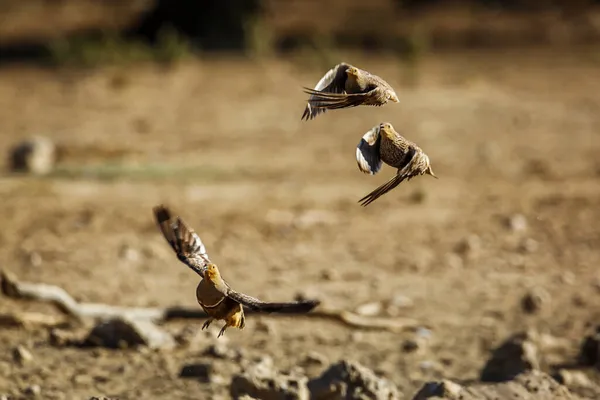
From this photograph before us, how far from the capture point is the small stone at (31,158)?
811 centimetres

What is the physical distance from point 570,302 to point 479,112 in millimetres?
4986

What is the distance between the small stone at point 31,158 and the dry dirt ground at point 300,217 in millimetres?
184

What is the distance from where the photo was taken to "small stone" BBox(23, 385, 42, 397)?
4.16 m

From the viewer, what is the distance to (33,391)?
4164 millimetres

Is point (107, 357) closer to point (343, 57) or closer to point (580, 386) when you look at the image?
point (580, 386)

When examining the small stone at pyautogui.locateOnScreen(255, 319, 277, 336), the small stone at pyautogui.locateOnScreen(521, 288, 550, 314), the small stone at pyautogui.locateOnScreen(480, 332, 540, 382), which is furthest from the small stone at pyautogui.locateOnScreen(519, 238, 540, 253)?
the small stone at pyautogui.locateOnScreen(255, 319, 277, 336)

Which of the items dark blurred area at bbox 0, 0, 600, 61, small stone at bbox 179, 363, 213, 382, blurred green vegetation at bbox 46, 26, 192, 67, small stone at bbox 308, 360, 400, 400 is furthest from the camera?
dark blurred area at bbox 0, 0, 600, 61

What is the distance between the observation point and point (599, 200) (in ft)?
24.9

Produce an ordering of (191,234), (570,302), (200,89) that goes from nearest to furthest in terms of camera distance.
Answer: (191,234), (570,302), (200,89)

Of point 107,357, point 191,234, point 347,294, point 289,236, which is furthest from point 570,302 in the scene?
point 191,234

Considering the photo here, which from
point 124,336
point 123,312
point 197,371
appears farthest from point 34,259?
point 197,371

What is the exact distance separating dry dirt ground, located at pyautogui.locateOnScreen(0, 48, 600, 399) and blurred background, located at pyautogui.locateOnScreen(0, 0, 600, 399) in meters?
0.02

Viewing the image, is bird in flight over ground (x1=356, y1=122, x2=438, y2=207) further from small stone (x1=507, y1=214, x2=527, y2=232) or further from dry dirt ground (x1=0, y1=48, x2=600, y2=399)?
small stone (x1=507, y1=214, x2=527, y2=232)

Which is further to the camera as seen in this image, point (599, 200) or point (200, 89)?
point (200, 89)
